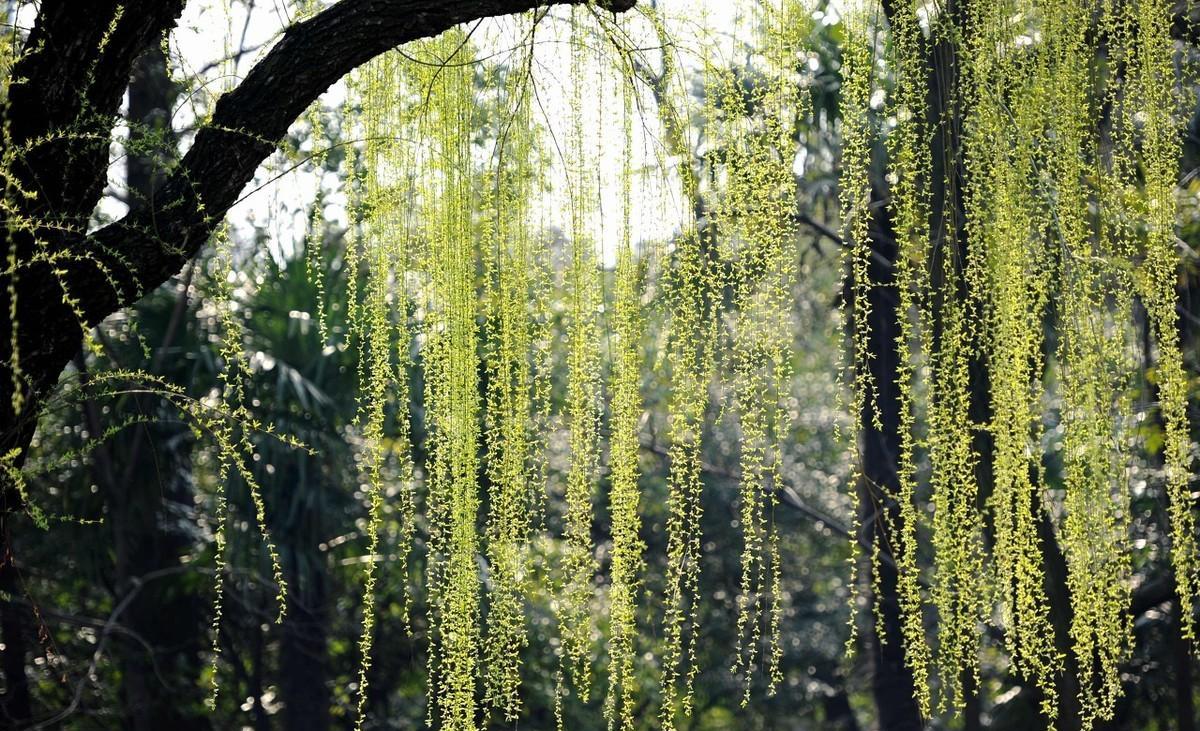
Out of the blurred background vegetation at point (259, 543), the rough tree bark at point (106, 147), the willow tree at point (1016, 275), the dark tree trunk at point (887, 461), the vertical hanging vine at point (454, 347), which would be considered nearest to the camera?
the rough tree bark at point (106, 147)

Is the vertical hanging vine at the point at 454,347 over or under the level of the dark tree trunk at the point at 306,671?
over

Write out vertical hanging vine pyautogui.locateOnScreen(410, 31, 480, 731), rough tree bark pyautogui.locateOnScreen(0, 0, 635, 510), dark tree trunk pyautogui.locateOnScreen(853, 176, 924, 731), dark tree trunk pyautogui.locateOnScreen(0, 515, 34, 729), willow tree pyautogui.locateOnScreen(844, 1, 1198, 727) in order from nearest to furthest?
rough tree bark pyautogui.locateOnScreen(0, 0, 635, 510)
vertical hanging vine pyautogui.locateOnScreen(410, 31, 480, 731)
willow tree pyautogui.locateOnScreen(844, 1, 1198, 727)
dark tree trunk pyautogui.locateOnScreen(0, 515, 34, 729)
dark tree trunk pyautogui.locateOnScreen(853, 176, 924, 731)

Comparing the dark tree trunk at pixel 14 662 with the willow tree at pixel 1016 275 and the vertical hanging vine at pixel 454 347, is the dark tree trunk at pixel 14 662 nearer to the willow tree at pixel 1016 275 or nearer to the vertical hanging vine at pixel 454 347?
the vertical hanging vine at pixel 454 347

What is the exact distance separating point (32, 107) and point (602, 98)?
970mm

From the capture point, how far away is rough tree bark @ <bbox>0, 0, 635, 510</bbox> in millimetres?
1909

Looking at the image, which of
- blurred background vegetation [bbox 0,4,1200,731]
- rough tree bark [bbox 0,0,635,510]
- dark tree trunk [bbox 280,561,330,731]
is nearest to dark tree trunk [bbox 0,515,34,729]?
blurred background vegetation [bbox 0,4,1200,731]

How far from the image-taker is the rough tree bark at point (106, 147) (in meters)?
1.91

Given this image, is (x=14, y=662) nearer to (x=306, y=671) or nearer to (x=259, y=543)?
(x=306, y=671)

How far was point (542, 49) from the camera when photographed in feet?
7.68

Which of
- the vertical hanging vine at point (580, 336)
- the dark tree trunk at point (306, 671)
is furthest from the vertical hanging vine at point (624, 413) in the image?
the dark tree trunk at point (306, 671)

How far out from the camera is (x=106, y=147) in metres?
2.00

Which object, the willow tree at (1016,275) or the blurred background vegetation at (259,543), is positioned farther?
the blurred background vegetation at (259,543)

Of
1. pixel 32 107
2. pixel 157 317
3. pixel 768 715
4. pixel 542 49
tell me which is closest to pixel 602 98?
pixel 542 49

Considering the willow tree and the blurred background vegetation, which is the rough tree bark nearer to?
the willow tree
